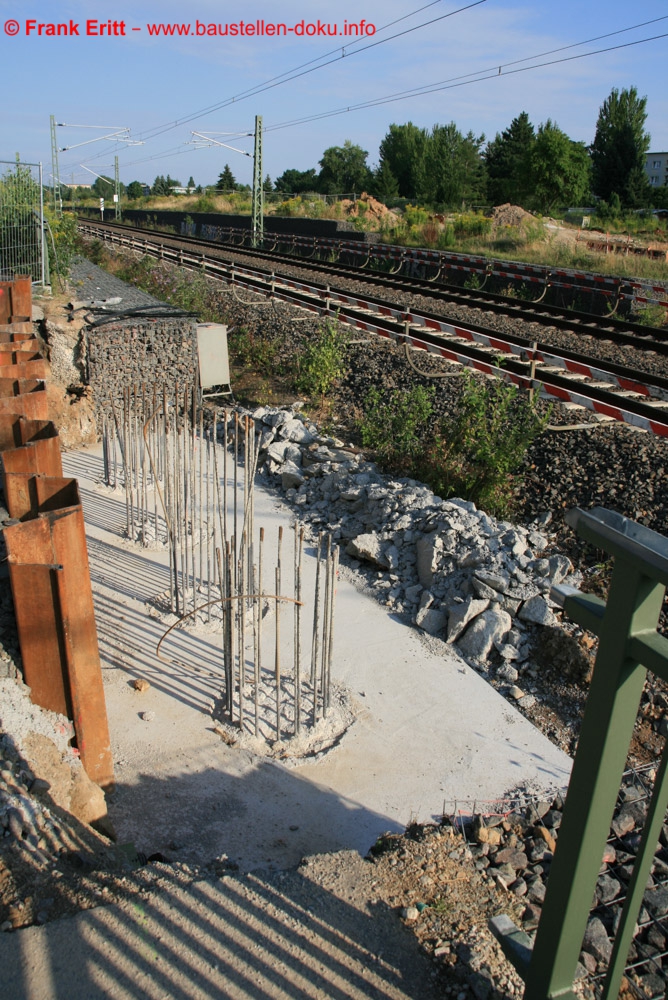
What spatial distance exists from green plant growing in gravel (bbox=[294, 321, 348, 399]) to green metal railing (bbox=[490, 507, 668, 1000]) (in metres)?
8.95

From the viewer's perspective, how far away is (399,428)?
8.45m

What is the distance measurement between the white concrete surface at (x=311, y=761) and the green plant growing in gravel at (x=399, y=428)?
242cm

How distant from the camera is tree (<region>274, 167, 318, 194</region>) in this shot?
267 feet

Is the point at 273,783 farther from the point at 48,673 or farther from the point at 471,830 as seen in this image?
the point at 48,673

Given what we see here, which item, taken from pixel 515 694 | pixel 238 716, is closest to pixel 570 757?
pixel 515 694

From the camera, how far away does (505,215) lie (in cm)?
2978

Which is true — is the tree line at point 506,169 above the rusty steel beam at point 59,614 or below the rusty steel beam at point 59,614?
above

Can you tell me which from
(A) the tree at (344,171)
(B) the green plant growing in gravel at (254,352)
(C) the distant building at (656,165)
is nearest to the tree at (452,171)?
(A) the tree at (344,171)

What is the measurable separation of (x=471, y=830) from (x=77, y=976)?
220 cm

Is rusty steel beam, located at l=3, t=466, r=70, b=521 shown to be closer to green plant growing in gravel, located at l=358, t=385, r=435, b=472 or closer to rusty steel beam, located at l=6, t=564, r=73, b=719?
rusty steel beam, located at l=6, t=564, r=73, b=719

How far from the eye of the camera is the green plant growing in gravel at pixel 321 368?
10.5m

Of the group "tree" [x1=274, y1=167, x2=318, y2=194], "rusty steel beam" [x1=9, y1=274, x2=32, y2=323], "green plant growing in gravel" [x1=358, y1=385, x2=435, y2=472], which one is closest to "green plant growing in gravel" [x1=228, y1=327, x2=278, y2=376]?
"green plant growing in gravel" [x1=358, y1=385, x2=435, y2=472]

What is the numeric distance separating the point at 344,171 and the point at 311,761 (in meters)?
84.8

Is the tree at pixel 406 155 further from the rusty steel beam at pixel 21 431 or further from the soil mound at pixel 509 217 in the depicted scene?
the rusty steel beam at pixel 21 431
